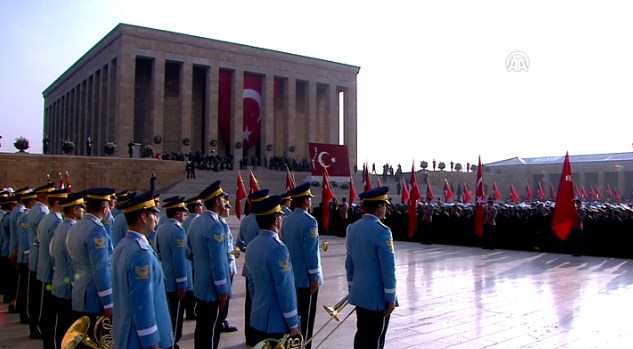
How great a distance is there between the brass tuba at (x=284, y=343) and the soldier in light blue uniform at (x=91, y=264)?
1.55 m

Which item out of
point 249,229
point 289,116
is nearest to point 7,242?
point 249,229

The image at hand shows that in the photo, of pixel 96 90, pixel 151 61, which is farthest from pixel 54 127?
pixel 151 61

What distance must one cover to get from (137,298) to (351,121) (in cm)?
4650

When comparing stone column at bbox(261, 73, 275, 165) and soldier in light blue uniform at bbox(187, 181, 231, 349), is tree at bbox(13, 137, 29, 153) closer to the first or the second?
stone column at bbox(261, 73, 275, 165)

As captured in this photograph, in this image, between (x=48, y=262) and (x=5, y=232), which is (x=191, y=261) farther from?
(x=5, y=232)

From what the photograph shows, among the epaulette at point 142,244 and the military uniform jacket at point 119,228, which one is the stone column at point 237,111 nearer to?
the military uniform jacket at point 119,228

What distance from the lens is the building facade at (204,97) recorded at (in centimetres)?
3881

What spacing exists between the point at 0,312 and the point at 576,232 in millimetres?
13505

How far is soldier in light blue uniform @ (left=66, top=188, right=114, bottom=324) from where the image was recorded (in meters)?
4.21

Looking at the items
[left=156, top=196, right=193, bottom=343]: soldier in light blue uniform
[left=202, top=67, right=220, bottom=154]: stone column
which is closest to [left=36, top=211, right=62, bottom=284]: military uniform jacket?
[left=156, top=196, right=193, bottom=343]: soldier in light blue uniform

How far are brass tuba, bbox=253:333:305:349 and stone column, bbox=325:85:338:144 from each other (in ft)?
146

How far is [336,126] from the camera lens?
48.3 metres

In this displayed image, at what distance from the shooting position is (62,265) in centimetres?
478

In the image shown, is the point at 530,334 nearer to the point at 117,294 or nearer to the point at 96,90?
the point at 117,294
